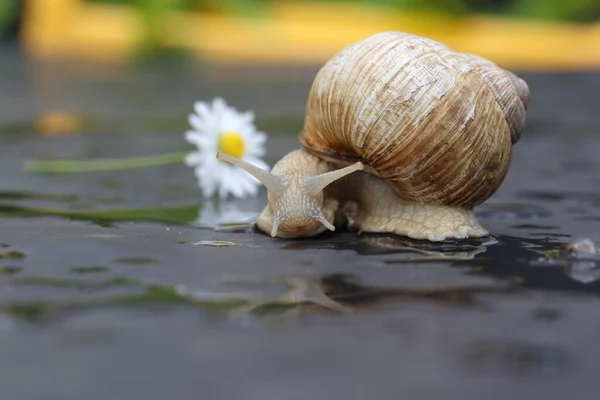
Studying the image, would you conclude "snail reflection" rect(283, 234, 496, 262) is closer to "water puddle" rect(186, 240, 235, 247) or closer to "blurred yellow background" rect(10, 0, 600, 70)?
"water puddle" rect(186, 240, 235, 247)

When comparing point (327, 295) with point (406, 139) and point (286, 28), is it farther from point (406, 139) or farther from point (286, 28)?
point (286, 28)

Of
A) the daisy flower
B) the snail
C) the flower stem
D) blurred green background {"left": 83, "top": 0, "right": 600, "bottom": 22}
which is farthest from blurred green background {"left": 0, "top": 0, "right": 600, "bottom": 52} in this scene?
the snail

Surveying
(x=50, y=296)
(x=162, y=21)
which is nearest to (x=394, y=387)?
(x=50, y=296)

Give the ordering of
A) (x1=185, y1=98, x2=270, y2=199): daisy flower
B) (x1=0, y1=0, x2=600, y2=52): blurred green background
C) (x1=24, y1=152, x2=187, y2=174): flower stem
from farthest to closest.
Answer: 1. (x1=0, y1=0, x2=600, y2=52): blurred green background
2. (x1=24, y1=152, x2=187, y2=174): flower stem
3. (x1=185, y1=98, x2=270, y2=199): daisy flower

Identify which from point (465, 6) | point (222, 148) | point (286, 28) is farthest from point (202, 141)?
point (465, 6)

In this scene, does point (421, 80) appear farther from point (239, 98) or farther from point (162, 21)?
point (162, 21)

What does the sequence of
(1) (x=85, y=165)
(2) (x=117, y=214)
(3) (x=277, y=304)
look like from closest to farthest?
(3) (x=277, y=304), (2) (x=117, y=214), (1) (x=85, y=165)
